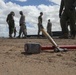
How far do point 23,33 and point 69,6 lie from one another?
9.06m

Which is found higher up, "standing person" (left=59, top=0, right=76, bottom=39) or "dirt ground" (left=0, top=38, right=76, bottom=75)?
"standing person" (left=59, top=0, right=76, bottom=39)

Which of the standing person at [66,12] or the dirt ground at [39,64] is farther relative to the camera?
the standing person at [66,12]

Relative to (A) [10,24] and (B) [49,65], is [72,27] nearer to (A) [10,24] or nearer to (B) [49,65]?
(B) [49,65]

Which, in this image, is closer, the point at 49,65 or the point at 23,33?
the point at 49,65

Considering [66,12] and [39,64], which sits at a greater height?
[66,12]

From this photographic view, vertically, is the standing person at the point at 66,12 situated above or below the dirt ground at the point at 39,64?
above

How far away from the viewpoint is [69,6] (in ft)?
34.6

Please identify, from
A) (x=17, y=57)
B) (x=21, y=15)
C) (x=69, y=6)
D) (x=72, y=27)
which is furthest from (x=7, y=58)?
(x=21, y=15)

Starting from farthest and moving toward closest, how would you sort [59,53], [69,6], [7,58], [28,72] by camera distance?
1. [69,6]
2. [59,53]
3. [7,58]
4. [28,72]

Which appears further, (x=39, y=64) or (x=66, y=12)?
(x=66, y=12)

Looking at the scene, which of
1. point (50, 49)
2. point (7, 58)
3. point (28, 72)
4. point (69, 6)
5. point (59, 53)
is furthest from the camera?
point (69, 6)

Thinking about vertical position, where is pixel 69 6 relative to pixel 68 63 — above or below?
above

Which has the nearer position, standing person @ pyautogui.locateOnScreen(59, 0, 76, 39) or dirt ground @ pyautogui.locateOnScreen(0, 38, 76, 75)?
dirt ground @ pyautogui.locateOnScreen(0, 38, 76, 75)

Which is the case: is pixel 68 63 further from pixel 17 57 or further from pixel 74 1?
pixel 74 1
